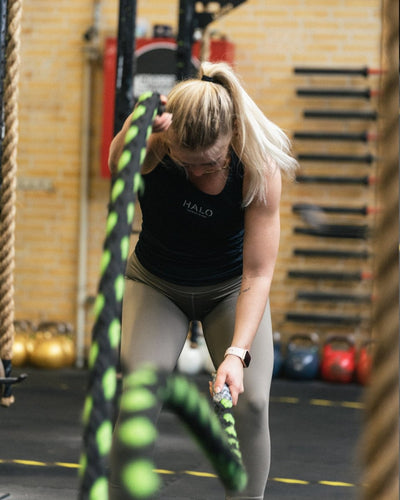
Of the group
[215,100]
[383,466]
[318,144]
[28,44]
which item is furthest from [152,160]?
[28,44]

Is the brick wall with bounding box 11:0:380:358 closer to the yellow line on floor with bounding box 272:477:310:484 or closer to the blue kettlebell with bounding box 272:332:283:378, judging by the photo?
the blue kettlebell with bounding box 272:332:283:378

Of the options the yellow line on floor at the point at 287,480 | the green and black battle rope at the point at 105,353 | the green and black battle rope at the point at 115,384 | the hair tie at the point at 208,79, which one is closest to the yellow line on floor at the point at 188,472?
the yellow line on floor at the point at 287,480

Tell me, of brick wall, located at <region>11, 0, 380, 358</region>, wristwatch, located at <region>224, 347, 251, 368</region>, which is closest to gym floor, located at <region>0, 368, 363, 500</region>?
brick wall, located at <region>11, 0, 380, 358</region>

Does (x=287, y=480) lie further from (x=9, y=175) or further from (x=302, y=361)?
(x=302, y=361)

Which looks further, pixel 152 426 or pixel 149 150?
pixel 149 150

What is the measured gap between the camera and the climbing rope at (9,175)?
198cm

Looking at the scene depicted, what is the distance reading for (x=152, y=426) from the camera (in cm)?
67

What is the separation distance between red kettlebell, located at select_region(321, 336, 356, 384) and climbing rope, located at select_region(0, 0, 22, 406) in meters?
3.37

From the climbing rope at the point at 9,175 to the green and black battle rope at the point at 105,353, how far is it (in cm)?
135

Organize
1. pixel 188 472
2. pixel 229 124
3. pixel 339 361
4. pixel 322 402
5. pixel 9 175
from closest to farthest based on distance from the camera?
pixel 229 124 < pixel 9 175 < pixel 188 472 < pixel 322 402 < pixel 339 361

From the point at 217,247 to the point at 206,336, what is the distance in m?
0.20

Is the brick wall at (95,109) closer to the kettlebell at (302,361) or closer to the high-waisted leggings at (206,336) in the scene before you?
the kettlebell at (302,361)

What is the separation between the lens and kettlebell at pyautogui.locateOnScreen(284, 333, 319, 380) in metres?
5.12

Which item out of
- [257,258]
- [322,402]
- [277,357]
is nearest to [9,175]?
[257,258]
